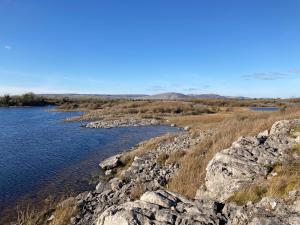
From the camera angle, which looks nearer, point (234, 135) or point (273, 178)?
point (273, 178)

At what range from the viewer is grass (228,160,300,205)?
723 cm

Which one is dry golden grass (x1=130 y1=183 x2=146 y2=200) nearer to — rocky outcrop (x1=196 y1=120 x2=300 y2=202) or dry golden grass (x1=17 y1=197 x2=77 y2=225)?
dry golden grass (x1=17 y1=197 x2=77 y2=225)

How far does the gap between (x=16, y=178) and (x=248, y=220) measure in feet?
51.4

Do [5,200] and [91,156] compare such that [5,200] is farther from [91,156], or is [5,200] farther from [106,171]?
[91,156]

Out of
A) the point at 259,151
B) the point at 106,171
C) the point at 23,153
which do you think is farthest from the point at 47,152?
the point at 259,151

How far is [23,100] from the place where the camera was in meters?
104

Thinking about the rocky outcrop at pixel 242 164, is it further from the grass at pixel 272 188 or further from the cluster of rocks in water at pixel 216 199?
the grass at pixel 272 188

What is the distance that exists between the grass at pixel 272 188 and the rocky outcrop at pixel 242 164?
0.42 m

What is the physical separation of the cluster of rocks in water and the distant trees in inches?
3838

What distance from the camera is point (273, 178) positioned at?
8008 millimetres

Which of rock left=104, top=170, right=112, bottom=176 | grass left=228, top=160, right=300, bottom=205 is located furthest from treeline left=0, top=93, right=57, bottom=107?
grass left=228, top=160, right=300, bottom=205

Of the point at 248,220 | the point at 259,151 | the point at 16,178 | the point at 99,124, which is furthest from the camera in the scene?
the point at 99,124

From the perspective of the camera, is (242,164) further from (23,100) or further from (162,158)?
(23,100)

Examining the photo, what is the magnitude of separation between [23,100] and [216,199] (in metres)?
107
